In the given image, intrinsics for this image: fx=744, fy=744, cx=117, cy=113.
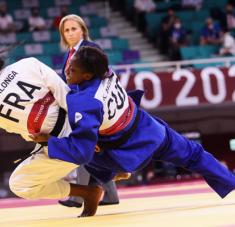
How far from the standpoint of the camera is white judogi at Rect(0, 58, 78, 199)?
4.79 meters

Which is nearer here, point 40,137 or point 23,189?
point 40,137

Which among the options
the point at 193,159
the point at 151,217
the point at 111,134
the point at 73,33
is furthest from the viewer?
the point at 73,33

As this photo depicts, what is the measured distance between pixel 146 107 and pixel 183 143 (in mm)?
6702

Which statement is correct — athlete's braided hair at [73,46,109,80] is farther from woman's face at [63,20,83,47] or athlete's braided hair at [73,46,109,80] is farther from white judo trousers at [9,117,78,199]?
woman's face at [63,20,83,47]

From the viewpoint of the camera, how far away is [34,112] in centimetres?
483

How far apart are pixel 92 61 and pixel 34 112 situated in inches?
19.9

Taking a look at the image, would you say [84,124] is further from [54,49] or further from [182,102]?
[54,49]

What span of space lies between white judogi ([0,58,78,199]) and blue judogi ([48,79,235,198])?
19 centimetres

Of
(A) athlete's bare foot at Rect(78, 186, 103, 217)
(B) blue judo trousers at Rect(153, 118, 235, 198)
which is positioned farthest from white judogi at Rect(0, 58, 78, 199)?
(B) blue judo trousers at Rect(153, 118, 235, 198)

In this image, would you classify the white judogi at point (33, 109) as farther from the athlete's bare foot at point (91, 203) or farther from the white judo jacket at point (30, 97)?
the athlete's bare foot at point (91, 203)

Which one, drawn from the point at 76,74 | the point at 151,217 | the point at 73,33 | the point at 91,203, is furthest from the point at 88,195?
the point at 73,33

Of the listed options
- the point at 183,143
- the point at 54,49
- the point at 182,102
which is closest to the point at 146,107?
Answer: the point at 182,102

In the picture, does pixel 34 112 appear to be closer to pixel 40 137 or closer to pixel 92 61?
pixel 40 137

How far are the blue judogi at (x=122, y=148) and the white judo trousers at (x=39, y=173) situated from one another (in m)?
0.21
